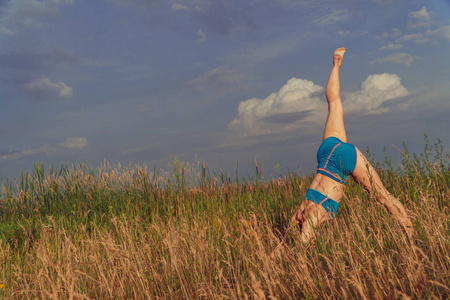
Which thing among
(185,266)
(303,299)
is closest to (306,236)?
(303,299)

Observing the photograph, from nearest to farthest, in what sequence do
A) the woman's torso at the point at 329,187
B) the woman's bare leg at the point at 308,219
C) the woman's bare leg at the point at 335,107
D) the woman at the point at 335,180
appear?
the woman's bare leg at the point at 308,219 → the woman at the point at 335,180 → the woman's torso at the point at 329,187 → the woman's bare leg at the point at 335,107

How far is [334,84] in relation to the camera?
16.5ft

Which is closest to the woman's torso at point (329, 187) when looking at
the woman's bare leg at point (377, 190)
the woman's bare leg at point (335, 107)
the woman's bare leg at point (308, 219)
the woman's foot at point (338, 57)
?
the woman's bare leg at point (308, 219)

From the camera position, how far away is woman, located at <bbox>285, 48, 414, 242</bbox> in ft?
13.9

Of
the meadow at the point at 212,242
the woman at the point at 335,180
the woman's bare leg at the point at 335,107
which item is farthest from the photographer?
the woman's bare leg at the point at 335,107

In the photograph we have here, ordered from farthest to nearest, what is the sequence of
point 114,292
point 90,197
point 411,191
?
point 90,197 < point 411,191 < point 114,292

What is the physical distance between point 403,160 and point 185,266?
4474mm

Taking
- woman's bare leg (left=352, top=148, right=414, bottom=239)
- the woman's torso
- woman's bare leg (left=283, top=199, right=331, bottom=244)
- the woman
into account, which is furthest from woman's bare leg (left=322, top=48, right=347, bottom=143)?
woman's bare leg (left=283, top=199, right=331, bottom=244)

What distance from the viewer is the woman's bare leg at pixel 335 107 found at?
15.7ft

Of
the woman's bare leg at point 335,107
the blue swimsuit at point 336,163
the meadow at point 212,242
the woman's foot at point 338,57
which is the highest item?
the woman's foot at point 338,57

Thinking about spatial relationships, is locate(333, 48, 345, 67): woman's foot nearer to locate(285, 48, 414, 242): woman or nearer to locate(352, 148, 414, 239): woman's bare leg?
locate(285, 48, 414, 242): woman

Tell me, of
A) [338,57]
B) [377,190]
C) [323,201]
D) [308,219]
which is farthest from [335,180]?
[338,57]

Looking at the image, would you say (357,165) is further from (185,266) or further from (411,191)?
(185,266)

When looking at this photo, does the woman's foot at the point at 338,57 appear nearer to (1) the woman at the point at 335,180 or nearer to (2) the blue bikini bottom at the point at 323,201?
(1) the woman at the point at 335,180
